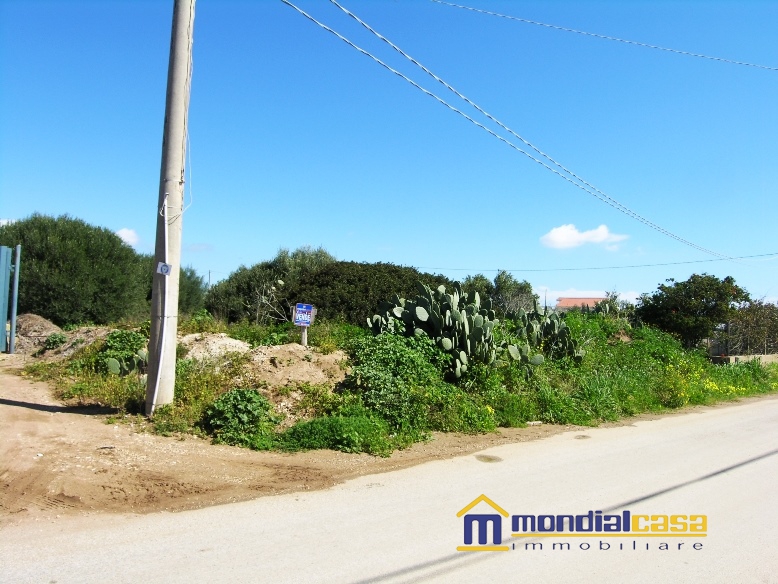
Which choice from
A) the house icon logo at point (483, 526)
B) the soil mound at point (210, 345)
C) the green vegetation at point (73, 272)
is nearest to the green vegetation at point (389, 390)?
the soil mound at point (210, 345)

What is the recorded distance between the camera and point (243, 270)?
30.2m

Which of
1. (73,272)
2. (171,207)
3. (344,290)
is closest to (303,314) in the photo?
(171,207)

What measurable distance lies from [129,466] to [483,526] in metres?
3.98

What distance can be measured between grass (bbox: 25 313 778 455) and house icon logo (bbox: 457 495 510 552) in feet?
7.34

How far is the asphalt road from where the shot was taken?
466cm

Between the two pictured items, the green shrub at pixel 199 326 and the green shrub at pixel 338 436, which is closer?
the green shrub at pixel 338 436

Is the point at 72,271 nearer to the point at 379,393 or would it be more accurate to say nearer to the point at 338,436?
the point at 379,393

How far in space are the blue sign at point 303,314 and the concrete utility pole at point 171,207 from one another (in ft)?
8.73

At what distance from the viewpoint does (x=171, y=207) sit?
8.99 m

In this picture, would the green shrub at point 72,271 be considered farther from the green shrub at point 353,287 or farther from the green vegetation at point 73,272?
the green shrub at point 353,287

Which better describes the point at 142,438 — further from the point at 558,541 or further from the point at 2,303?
the point at 2,303

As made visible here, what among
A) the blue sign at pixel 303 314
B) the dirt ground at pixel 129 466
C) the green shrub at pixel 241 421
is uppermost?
the blue sign at pixel 303 314

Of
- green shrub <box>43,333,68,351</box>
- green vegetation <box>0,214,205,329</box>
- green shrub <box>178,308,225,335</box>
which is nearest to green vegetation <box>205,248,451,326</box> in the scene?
green shrub <box>178,308,225,335</box>

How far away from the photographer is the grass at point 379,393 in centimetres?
859
